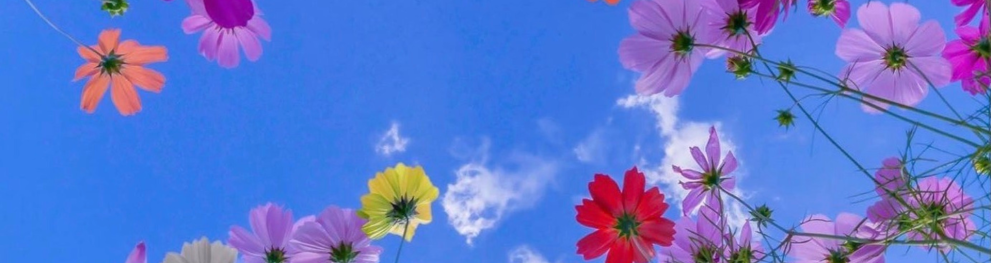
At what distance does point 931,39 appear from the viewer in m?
0.72

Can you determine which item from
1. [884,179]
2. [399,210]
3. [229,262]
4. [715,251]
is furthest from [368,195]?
[884,179]

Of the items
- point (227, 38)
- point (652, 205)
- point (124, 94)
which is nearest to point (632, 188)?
point (652, 205)

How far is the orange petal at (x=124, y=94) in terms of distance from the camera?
798 millimetres

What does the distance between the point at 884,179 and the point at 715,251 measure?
16 centimetres

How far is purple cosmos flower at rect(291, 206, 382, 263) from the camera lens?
0.71 meters

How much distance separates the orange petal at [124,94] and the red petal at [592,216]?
17.4 inches

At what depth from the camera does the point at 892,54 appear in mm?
767

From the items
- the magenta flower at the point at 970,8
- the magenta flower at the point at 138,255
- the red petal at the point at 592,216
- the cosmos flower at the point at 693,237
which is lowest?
the magenta flower at the point at 138,255

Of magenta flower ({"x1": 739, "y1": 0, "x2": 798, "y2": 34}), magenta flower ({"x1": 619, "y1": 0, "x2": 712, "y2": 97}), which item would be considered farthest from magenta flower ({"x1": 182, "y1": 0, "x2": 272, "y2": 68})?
magenta flower ({"x1": 739, "y1": 0, "x2": 798, "y2": 34})

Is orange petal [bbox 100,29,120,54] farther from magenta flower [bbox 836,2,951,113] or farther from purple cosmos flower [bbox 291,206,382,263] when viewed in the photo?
magenta flower [bbox 836,2,951,113]

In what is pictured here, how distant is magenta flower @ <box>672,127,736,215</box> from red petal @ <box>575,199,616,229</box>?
19 cm

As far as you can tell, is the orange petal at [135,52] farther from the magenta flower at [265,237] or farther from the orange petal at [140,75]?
the magenta flower at [265,237]

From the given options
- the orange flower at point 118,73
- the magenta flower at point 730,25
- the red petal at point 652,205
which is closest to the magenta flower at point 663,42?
the magenta flower at point 730,25

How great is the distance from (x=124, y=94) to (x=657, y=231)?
21.0 inches
